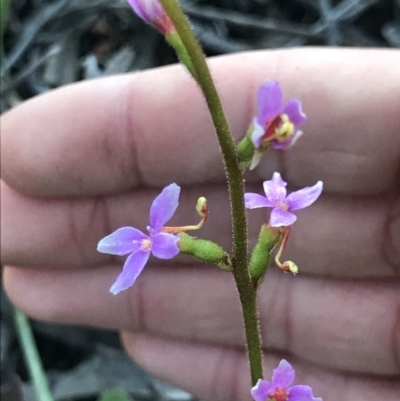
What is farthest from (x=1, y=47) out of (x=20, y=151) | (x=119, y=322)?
(x=119, y=322)

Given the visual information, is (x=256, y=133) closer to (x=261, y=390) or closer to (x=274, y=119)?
(x=274, y=119)

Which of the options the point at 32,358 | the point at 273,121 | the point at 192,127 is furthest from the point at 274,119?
the point at 32,358

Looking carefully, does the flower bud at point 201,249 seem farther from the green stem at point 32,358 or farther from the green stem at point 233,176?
the green stem at point 32,358

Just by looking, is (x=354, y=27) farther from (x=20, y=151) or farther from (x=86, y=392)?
(x=86, y=392)

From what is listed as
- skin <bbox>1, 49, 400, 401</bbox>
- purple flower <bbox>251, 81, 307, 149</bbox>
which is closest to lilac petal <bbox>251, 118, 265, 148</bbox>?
purple flower <bbox>251, 81, 307, 149</bbox>

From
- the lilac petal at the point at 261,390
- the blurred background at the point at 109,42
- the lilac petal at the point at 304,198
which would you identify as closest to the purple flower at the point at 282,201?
the lilac petal at the point at 304,198
